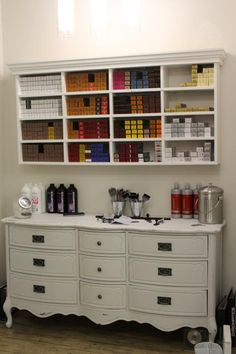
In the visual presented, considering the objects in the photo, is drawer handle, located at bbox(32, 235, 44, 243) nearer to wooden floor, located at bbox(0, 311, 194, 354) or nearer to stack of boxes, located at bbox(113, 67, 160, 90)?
wooden floor, located at bbox(0, 311, 194, 354)

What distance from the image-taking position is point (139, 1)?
13.1ft

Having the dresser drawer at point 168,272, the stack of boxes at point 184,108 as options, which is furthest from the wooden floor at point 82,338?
the stack of boxes at point 184,108

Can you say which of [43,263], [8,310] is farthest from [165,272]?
[8,310]

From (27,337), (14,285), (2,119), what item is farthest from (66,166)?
(27,337)

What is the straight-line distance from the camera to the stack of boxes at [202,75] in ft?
12.1

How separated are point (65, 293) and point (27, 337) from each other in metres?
0.46

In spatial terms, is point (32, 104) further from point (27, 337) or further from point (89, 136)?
point (27, 337)

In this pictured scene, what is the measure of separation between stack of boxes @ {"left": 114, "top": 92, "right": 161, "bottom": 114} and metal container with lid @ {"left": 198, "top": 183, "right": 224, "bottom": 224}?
0.75m

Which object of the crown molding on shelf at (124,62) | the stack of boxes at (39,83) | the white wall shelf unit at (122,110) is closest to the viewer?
the crown molding on shelf at (124,62)

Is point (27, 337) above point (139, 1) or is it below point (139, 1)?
below

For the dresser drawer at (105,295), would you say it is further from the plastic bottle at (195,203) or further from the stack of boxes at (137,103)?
the stack of boxes at (137,103)

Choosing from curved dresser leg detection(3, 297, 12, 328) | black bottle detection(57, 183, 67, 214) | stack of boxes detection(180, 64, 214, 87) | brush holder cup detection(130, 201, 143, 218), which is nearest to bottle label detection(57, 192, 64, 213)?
black bottle detection(57, 183, 67, 214)

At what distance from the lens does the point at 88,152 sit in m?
4.06

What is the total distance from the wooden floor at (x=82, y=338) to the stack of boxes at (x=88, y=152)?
1.36 meters
